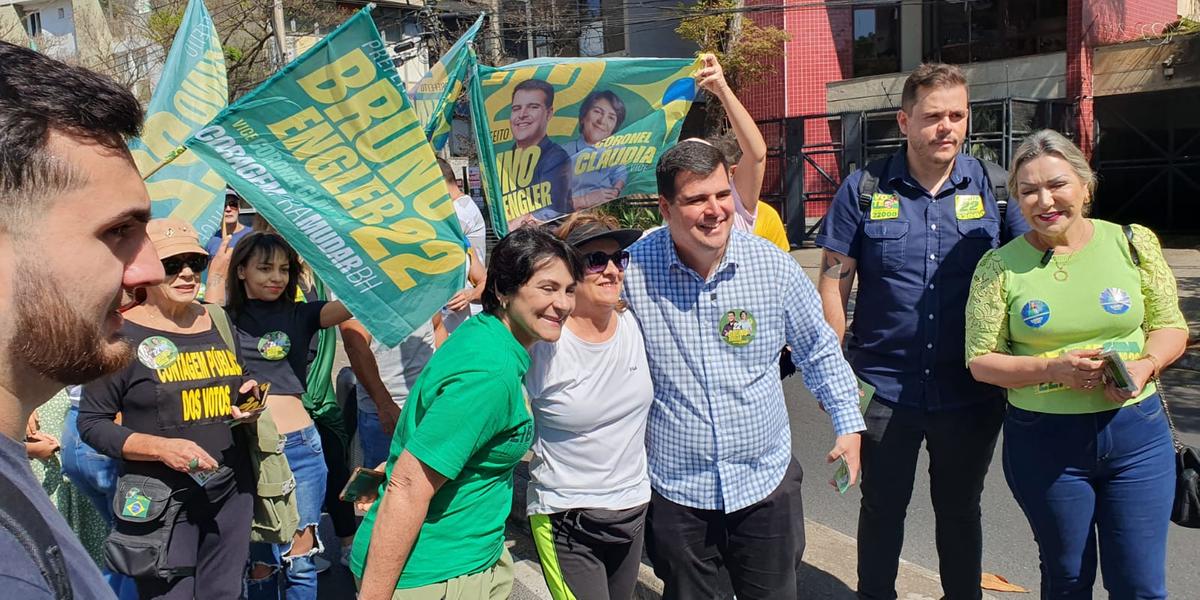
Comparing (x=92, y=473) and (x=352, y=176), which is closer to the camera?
(x=92, y=473)

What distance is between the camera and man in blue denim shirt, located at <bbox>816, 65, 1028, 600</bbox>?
3338 millimetres

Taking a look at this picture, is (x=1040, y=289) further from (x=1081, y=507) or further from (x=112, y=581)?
(x=112, y=581)

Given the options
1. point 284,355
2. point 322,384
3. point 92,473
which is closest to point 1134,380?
point 284,355

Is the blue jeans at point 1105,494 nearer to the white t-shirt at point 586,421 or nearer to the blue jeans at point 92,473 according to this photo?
the white t-shirt at point 586,421

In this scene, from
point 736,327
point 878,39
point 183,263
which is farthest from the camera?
point 878,39

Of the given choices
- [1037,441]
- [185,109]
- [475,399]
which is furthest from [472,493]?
[185,109]

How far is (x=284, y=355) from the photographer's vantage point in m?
4.00

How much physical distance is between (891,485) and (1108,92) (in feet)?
60.8

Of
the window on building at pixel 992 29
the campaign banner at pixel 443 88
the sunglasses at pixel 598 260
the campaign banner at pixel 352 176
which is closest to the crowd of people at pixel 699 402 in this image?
the sunglasses at pixel 598 260

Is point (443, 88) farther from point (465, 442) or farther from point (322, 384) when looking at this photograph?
point (465, 442)

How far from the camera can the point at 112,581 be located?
11.8 feet

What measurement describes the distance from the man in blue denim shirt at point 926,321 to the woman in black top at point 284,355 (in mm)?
2364

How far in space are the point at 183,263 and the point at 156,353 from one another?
1.15ft

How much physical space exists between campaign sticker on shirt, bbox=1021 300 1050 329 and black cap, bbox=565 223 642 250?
4.43 feet
